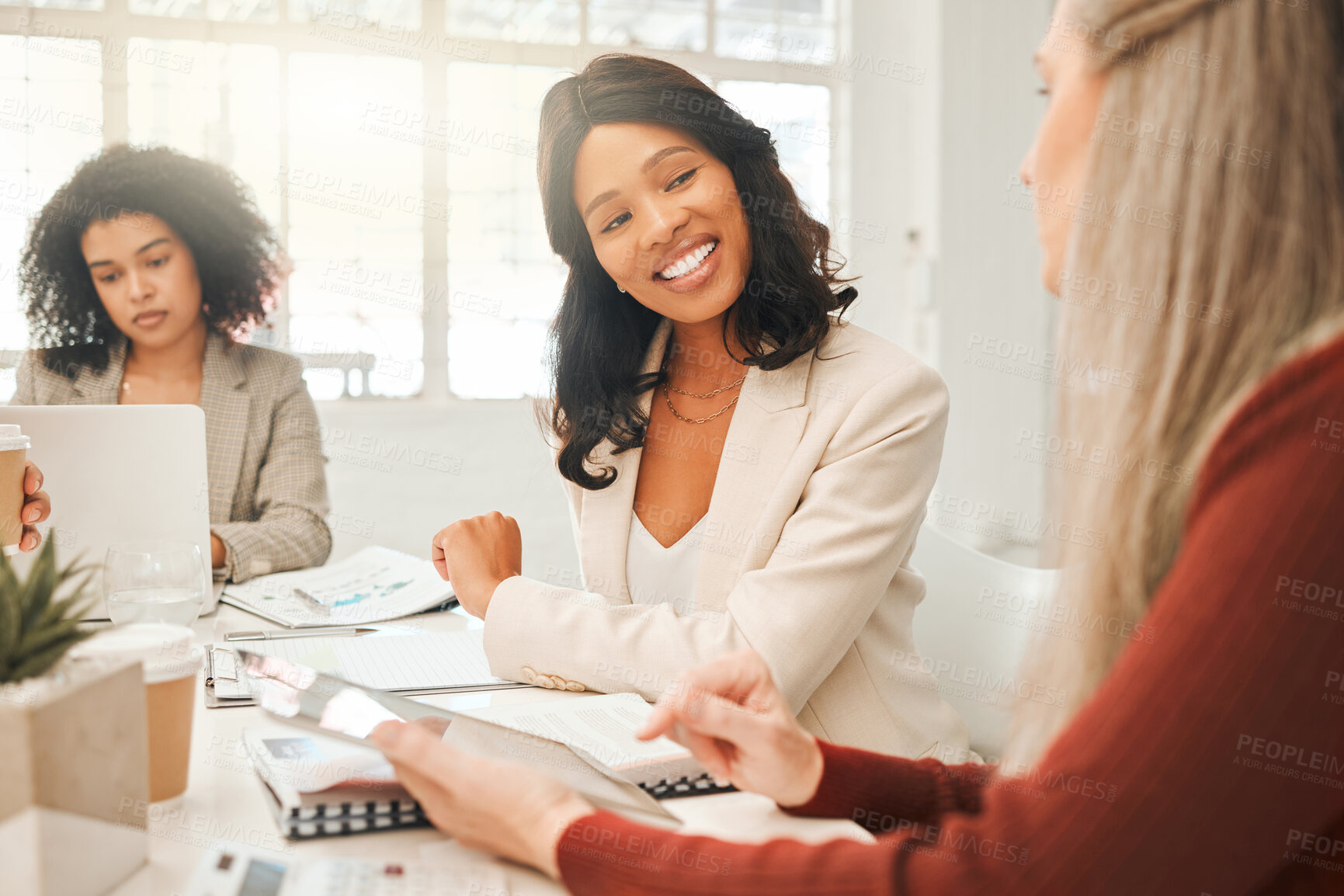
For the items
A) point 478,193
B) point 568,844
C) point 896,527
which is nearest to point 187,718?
point 568,844

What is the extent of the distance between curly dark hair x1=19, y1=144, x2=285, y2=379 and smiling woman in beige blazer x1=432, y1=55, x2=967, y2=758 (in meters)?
1.20

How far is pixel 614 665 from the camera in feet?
3.67

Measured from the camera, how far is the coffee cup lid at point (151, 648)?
663 millimetres

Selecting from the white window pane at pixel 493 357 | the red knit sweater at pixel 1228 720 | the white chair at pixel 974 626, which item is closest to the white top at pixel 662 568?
the white chair at pixel 974 626

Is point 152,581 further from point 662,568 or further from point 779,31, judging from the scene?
point 779,31

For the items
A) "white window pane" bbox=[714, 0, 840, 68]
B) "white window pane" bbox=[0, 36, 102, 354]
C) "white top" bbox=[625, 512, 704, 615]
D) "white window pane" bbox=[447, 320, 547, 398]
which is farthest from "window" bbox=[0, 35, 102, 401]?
"white top" bbox=[625, 512, 704, 615]

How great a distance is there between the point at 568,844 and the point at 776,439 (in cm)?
82

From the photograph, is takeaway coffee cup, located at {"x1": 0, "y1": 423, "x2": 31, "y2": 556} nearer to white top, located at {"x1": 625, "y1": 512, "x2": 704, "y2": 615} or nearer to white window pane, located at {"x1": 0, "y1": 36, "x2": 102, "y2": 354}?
white top, located at {"x1": 625, "y1": 512, "x2": 704, "y2": 615}

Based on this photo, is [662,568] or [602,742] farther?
[662,568]

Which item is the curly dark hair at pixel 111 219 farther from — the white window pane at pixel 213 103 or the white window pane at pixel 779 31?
the white window pane at pixel 779 31

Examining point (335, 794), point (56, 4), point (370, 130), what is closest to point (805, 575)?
point (335, 794)

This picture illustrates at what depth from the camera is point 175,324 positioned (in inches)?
88.5

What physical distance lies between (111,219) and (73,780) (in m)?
2.10

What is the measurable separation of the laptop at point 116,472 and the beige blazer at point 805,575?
1.88 ft
